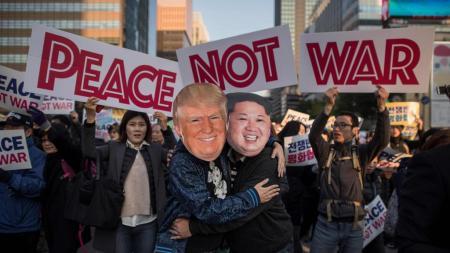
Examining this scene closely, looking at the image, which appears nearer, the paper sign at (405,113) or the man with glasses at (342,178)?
the man with glasses at (342,178)

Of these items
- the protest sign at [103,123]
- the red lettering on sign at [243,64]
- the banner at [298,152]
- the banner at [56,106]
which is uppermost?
the red lettering on sign at [243,64]

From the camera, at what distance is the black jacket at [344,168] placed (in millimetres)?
4266

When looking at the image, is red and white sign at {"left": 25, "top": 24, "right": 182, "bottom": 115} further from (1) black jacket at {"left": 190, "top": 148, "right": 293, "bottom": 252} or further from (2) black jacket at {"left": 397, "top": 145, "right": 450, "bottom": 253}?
(2) black jacket at {"left": 397, "top": 145, "right": 450, "bottom": 253}

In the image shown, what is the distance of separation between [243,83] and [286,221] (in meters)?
2.09

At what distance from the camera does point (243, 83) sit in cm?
443

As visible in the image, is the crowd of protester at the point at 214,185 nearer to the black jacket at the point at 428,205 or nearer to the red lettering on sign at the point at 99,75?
the black jacket at the point at 428,205

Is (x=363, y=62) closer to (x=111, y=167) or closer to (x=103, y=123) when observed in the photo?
(x=111, y=167)

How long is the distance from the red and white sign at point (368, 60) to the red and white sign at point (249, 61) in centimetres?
22

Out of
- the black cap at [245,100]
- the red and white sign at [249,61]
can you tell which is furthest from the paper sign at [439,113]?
the black cap at [245,100]

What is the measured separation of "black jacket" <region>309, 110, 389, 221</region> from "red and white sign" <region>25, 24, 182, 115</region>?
5.23ft

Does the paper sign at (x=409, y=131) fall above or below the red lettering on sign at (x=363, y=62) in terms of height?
below

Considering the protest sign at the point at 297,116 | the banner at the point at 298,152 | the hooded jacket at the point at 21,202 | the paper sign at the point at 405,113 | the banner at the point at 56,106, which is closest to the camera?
the hooded jacket at the point at 21,202

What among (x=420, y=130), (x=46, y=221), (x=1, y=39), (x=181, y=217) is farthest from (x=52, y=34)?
(x=1, y=39)

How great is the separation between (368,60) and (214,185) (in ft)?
8.72
